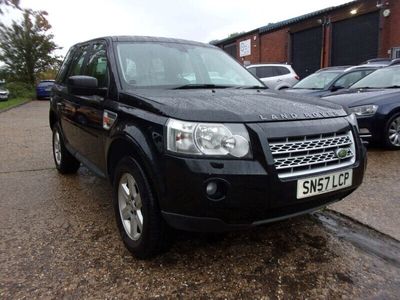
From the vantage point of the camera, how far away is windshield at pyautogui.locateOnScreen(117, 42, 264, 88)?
3373 millimetres

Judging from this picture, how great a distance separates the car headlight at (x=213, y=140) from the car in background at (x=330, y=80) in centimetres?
672

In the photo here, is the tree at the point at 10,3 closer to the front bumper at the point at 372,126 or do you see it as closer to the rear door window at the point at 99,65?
the rear door window at the point at 99,65

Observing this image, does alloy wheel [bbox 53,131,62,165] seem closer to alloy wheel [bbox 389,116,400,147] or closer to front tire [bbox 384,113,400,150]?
front tire [bbox 384,113,400,150]

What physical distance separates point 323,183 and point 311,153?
218 millimetres

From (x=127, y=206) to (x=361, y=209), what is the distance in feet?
7.44

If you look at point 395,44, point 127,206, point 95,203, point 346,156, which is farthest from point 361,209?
point 395,44

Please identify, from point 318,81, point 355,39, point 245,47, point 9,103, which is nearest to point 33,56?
point 9,103

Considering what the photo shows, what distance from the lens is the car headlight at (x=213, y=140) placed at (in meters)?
2.38

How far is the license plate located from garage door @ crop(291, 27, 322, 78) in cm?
2299

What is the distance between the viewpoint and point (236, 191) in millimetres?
2332

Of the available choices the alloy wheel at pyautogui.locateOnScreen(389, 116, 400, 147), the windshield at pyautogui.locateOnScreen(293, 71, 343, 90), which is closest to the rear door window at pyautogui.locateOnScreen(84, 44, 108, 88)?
the alloy wheel at pyautogui.locateOnScreen(389, 116, 400, 147)

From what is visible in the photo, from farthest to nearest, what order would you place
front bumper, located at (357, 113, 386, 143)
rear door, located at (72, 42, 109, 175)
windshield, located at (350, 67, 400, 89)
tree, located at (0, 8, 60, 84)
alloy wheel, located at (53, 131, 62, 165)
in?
tree, located at (0, 8, 60, 84)
windshield, located at (350, 67, 400, 89)
front bumper, located at (357, 113, 386, 143)
alloy wheel, located at (53, 131, 62, 165)
rear door, located at (72, 42, 109, 175)

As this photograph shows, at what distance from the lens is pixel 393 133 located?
6215 mm

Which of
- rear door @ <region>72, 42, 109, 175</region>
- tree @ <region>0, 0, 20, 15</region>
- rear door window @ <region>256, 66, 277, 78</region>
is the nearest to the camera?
rear door @ <region>72, 42, 109, 175</region>
